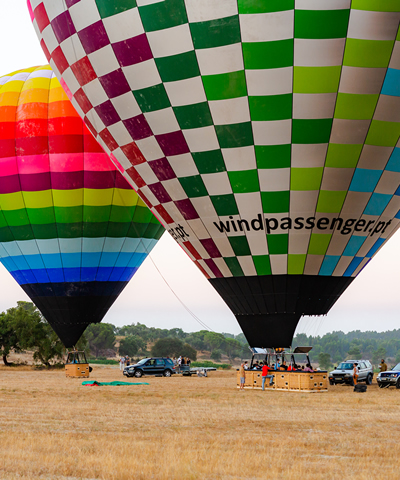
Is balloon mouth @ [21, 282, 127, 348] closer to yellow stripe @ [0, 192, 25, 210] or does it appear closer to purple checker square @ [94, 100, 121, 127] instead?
yellow stripe @ [0, 192, 25, 210]

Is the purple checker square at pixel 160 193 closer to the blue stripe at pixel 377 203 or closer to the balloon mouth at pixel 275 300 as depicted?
the balloon mouth at pixel 275 300

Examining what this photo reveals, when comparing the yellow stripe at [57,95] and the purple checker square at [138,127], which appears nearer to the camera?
the purple checker square at [138,127]

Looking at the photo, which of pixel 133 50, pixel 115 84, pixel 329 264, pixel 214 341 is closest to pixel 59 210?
pixel 115 84

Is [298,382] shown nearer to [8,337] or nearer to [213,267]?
[213,267]

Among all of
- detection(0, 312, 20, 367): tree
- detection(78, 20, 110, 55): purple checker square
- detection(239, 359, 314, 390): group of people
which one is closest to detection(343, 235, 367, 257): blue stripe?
detection(239, 359, 314, 390): group of people

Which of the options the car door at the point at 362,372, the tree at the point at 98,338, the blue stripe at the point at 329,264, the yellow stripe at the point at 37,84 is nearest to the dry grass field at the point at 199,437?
the blue stripe at the point at 329,264

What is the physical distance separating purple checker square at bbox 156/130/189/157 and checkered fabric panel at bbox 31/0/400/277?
0.03m

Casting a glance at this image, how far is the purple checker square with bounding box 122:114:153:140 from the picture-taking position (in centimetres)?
1555

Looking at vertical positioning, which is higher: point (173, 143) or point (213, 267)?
point (173, 143)

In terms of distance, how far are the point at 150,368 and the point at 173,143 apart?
15983mm

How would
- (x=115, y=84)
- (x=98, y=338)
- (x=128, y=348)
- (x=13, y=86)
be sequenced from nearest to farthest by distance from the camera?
(x=115, y=84)
(x=13, y=86)
(x=128, y=348)
(x=98, y=338)

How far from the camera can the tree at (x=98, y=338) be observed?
102 m

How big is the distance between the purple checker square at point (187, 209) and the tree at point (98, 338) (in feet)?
288

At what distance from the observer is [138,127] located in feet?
51.7
